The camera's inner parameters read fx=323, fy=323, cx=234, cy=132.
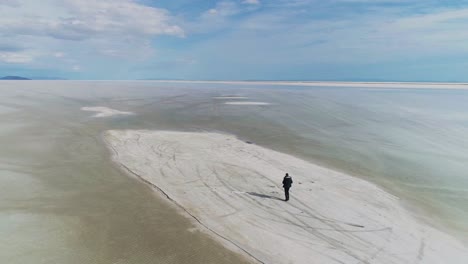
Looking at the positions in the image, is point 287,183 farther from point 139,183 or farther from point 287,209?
point 139,183

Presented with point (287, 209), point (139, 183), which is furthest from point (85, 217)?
point (287, 209)

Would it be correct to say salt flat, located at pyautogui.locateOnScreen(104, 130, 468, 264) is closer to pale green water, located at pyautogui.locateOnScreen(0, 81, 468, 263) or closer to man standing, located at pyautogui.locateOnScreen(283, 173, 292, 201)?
man standing, located at pyautogui.locateOnScreen(283, 173, 292, 201)

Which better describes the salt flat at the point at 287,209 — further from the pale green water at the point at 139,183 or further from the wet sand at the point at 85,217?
the pale green water at the point at 139,183

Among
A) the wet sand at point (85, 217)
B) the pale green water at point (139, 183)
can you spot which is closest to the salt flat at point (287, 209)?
the wet sand at point (85, 217)

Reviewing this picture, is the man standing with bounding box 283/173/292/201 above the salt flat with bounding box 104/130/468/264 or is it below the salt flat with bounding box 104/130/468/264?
above

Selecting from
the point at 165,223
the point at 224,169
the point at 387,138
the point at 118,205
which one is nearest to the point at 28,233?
the point at 118,205

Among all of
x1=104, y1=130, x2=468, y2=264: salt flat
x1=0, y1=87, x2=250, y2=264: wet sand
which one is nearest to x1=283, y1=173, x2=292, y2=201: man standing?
x1=104, y1=130, x2=468, y2=264: salt flat
